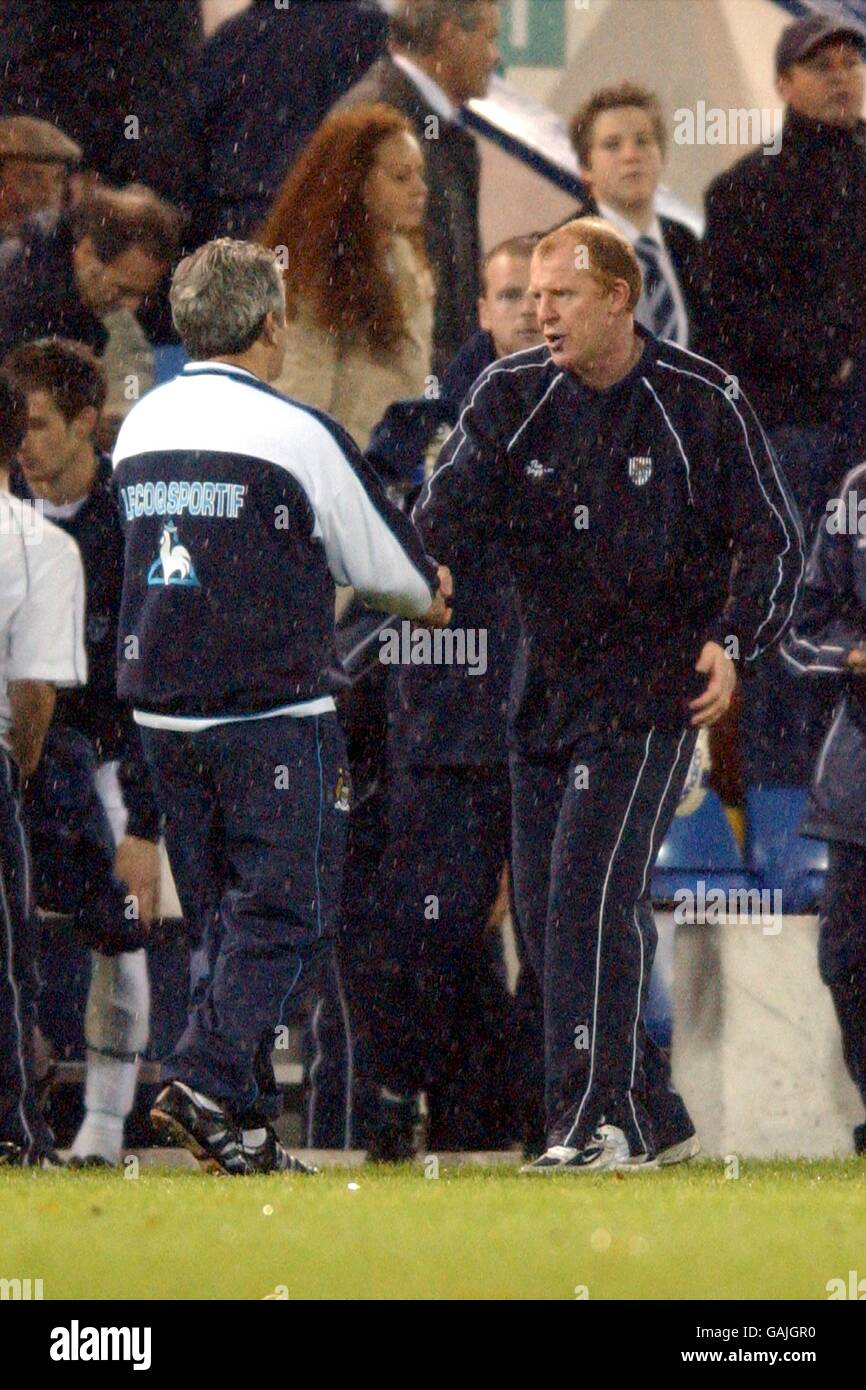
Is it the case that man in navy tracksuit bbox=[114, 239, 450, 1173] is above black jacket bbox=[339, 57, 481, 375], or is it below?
below

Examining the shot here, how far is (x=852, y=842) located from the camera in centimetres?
796

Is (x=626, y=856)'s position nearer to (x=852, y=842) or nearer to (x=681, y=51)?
(x=852, y=842)

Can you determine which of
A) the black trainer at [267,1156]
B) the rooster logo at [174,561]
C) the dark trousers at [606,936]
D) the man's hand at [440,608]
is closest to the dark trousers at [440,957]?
the dark trousers at [606,936]

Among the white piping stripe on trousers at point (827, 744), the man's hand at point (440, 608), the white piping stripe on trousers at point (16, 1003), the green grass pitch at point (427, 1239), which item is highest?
the man's hand at point (440, 608)

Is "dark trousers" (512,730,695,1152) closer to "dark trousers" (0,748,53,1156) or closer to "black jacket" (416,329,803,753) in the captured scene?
"black jacket" (416,329,803,753)

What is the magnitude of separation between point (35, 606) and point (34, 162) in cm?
269

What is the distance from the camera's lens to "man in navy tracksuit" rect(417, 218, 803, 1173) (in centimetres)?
679

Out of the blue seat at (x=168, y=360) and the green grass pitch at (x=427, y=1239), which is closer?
the green grass pitch at (x=427, y=1239)

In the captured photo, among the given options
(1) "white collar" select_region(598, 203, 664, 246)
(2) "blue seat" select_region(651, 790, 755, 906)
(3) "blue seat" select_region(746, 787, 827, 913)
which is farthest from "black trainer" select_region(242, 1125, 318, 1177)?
(1) "white collar" select_region(598, 203, 664, 246)

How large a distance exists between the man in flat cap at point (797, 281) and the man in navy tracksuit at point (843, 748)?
35.8 inches

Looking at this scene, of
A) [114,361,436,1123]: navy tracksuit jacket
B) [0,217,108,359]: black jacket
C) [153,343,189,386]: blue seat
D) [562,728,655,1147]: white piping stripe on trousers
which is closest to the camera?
[114,361,436,1123]: navy tracksuit jacket

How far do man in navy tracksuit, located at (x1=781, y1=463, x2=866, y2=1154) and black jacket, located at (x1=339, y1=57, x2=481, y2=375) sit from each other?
1439mm

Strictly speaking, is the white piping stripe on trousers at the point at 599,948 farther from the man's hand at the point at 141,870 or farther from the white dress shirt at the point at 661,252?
the white dress shirt at the point at 661,252

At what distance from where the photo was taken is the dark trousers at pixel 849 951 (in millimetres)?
7945
